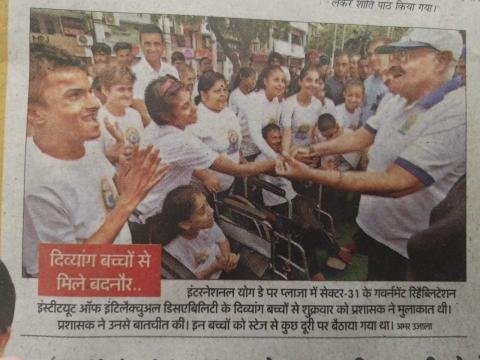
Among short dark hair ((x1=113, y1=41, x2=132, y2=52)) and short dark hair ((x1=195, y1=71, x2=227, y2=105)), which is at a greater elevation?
short dark hair ((x1=113, y1=41, x2=132, y2=52))

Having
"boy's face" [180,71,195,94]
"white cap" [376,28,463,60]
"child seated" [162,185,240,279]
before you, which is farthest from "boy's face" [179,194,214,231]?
"white cap" [376,28,463,60]

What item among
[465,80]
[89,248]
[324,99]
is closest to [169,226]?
[89,248]

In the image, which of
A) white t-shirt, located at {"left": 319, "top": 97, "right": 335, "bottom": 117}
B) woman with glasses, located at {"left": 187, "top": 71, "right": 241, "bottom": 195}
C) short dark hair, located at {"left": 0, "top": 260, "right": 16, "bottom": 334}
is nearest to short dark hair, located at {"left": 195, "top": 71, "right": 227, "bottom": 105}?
woman with glasses, located at {"left": 187, "top": 71, "right": 241, "bottom": 195}

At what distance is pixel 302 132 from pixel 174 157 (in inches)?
4.9

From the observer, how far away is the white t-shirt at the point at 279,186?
18.9 inches

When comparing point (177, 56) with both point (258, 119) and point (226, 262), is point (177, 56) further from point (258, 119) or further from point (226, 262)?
point (226, 262)

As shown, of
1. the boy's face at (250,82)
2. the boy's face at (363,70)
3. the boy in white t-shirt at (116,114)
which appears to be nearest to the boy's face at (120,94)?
the boy in white t-shirt at (116,114)

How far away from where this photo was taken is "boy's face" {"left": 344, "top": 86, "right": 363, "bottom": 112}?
492mm

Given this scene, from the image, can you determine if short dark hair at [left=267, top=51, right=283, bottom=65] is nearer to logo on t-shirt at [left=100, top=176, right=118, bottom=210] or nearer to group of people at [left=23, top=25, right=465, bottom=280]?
group of people at [left=23, top=25, right=465, bottom=280]

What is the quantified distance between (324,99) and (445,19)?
0.14 m

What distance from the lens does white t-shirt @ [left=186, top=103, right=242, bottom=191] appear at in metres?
0.48

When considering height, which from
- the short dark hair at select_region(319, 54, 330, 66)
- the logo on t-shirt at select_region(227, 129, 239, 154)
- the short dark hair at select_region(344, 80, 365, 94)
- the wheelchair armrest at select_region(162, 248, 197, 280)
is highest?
the short dark hair at select_region(319, 54, 330, 66)

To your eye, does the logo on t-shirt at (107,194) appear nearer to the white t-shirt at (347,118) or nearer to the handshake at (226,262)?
the handshake at (226,262)

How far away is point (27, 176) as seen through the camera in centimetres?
46
